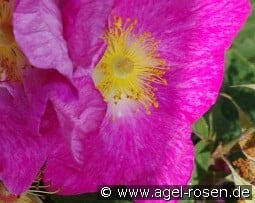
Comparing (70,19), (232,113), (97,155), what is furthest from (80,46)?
(232,113)

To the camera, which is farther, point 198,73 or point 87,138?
point 198,73

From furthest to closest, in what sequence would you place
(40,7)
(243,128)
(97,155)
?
(243,128) → (97,155) → (40,7)

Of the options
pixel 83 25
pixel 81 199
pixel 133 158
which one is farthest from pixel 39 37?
pixel 81 199

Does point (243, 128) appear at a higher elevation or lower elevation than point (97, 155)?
lower

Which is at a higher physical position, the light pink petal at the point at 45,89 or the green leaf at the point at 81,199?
the light pink petal at the point at 45,89

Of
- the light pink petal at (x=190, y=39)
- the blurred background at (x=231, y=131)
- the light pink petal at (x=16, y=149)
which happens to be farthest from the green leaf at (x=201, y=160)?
the light pink petal at (x=16, y=149)

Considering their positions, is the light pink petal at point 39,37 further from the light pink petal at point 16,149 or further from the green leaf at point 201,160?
the green leaf at point 201,160

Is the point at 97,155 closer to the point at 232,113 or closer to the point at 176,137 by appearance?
the point at 176,137
